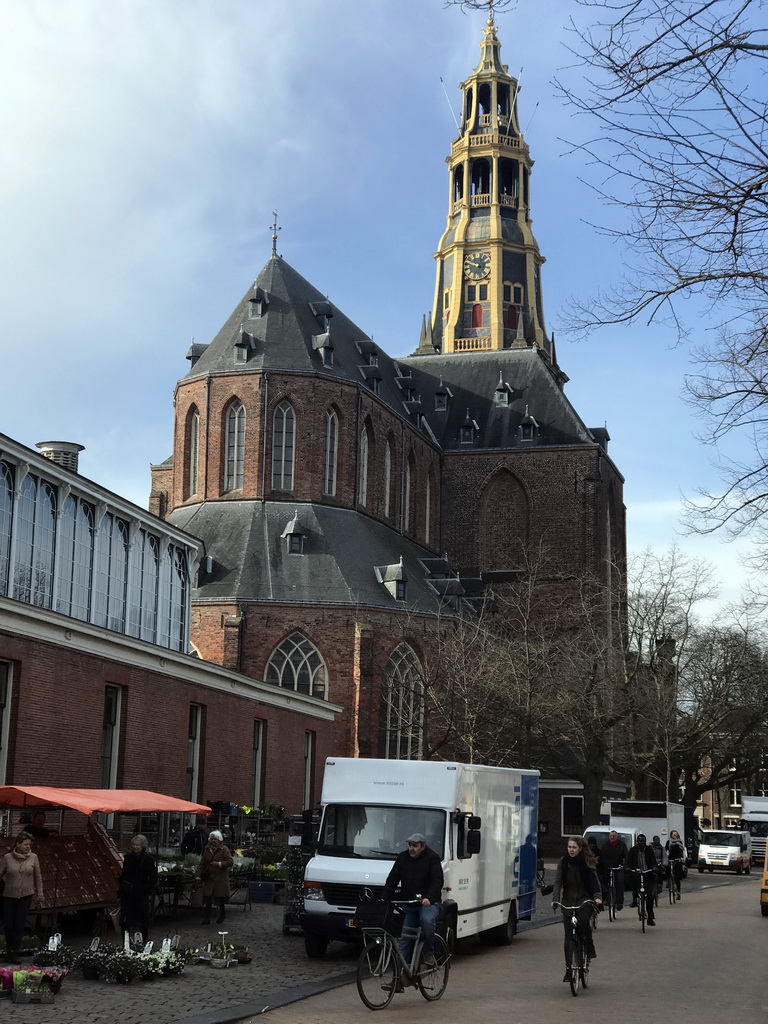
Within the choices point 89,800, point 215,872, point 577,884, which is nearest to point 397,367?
point 215,872

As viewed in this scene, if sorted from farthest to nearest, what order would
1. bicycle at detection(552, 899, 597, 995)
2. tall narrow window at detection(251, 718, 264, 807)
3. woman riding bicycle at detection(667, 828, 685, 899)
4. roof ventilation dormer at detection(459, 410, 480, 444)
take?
roof ventilation dormer at detection(459, 410, 480, 444), tall narrow window at detection(251, 718, 264, 807), woman riding bicycle at detection(667, 828, 685, 899), bicycle at detection(552, 899, 597, 995)

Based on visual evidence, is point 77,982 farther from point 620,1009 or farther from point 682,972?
point 682,972

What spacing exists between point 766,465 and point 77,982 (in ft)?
28.4

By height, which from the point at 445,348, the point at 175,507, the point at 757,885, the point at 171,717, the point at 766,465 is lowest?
the point at 757,885

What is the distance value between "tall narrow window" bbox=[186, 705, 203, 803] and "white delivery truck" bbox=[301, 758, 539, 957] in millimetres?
12016

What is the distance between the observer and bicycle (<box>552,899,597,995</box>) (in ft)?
43.7

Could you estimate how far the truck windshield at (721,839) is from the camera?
49188mm

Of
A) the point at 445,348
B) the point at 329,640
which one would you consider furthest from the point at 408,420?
the point at 445,348

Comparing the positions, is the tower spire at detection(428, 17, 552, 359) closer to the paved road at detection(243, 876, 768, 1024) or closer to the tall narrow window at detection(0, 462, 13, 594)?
the tall narrow window at detection(0, 462, 13, 594)

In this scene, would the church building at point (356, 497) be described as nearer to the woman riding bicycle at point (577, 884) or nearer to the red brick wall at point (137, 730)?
the red brick wall at point (137, 730)

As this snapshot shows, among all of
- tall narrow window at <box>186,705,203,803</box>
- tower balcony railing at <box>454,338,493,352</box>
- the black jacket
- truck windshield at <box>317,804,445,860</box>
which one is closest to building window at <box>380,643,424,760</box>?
tall narrow window at <box>186,705,203,803</box>

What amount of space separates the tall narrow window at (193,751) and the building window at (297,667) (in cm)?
1666

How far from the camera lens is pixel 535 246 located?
86062 mm

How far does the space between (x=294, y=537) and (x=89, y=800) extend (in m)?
31.2
